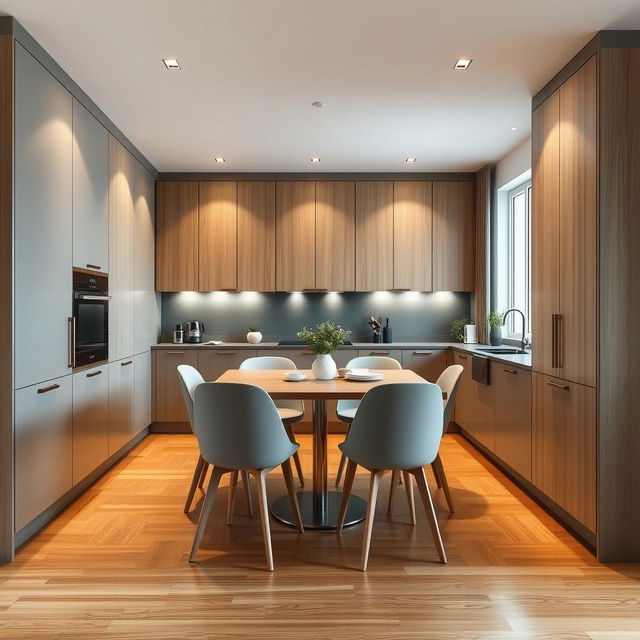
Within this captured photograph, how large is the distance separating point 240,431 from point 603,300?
1873mm

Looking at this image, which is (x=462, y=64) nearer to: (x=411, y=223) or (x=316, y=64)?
(x=316, y=64)

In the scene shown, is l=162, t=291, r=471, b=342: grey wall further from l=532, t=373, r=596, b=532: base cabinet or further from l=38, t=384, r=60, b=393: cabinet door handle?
l=38, t=384, r=60, b=393: cabinet door handle

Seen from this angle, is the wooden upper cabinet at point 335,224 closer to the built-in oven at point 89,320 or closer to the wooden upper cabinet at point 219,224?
the wooden upper cabinet at point 219,224

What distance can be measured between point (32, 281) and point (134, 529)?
1460 mm

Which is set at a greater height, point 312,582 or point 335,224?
point 335,224

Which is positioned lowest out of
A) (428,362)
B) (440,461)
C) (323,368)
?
(440,461)

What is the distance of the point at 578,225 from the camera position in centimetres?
295

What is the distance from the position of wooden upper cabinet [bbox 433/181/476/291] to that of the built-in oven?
3.29 m

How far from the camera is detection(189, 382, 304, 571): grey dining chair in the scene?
8.48 ft

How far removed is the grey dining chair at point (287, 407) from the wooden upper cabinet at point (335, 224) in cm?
167

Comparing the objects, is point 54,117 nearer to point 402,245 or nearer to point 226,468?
point 226,468

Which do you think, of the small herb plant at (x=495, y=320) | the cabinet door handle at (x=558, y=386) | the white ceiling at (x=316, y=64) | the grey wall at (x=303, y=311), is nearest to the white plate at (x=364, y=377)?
the cabinet door handle at (x=558, y=386)

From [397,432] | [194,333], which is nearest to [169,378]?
[194,333]

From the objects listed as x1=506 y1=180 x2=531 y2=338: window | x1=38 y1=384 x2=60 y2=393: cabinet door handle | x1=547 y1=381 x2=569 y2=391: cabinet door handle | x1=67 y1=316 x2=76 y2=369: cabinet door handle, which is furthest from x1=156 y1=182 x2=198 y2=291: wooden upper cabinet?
x1=547 y1=381 x2=569 y2=391: cabinet door handle
